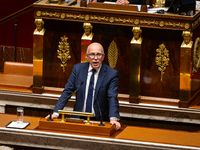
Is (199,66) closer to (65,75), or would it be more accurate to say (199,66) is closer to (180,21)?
(180,21)

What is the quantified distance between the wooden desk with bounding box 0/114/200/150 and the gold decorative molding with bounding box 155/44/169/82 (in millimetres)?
1491

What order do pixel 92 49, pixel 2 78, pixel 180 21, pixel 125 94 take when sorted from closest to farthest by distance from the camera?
pixel 92 49
pixel 180 21
pixel 125 94
pixel 2 78

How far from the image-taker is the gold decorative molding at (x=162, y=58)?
4.98 m

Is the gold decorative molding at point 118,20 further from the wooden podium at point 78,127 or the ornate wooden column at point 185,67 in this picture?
the wooden podium at point 78,127

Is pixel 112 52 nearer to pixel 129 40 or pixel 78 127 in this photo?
pixel 129 40

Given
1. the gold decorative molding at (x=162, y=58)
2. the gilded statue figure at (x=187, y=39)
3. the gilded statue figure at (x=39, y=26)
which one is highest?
the gilded statue figure at (x=39, y=26)

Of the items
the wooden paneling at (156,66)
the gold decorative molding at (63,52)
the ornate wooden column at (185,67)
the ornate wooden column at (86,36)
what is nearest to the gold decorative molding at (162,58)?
the wooden paneling at (156,66)

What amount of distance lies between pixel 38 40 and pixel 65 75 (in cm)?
50

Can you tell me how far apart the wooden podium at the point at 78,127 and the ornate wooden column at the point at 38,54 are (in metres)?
1.75

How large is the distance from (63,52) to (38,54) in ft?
0.92

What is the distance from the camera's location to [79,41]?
17.1 feet

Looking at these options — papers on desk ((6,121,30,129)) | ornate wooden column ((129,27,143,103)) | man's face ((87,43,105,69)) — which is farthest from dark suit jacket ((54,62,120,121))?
ornate wooden column ((129,27,143,103))

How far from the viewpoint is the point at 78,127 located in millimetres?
3514

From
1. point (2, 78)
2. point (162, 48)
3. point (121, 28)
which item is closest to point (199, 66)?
point (162, 48)
